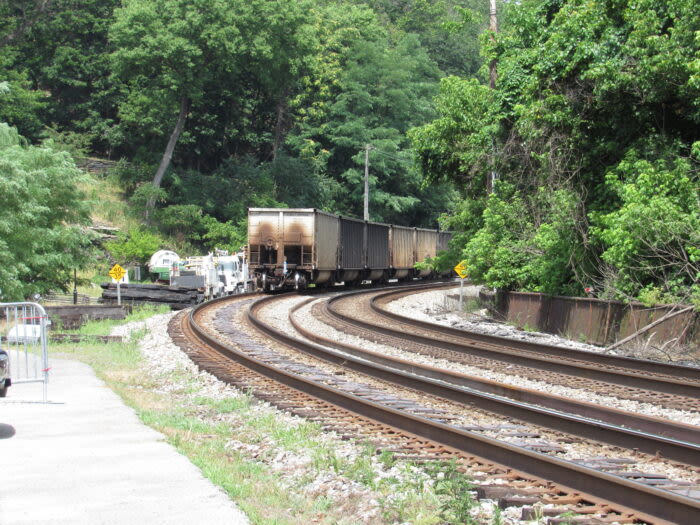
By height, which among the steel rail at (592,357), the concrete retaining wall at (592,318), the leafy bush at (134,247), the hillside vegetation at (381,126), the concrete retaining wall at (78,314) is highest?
the hillside vegetation at (381,126)

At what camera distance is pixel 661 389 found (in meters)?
11.2

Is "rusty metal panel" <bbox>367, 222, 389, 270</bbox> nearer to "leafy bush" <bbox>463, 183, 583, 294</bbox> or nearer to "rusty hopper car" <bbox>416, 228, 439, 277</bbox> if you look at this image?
"rusty hopper car" <bbox>416, 228, 439, 277</bbox>

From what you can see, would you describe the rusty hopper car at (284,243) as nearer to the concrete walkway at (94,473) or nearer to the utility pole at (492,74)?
the utility pole at (492,74)

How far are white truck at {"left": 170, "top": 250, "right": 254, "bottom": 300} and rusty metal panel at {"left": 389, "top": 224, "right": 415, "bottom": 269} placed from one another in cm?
1002

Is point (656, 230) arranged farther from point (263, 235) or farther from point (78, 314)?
point (263, 235)

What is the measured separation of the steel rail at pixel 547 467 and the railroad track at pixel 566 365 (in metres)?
3.82

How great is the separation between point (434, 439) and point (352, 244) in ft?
106

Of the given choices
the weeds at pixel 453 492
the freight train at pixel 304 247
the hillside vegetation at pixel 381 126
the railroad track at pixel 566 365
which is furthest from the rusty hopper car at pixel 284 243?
the weeds at pixel 453 492

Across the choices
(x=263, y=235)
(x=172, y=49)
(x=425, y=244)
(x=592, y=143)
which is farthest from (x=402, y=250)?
(x=592, y=143)

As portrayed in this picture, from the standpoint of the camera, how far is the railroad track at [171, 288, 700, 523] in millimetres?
5691

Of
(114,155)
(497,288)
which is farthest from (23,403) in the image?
(114,155)

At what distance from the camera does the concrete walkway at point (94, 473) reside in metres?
5.46

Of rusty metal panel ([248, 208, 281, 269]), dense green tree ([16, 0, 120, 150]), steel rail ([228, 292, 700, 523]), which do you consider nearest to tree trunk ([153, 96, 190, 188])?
dense green tree ([16, 0, 120, 150])

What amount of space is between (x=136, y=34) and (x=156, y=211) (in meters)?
11.2
